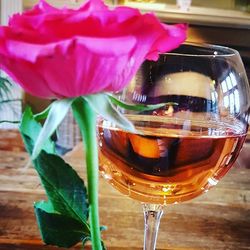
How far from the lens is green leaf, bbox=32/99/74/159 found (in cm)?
25

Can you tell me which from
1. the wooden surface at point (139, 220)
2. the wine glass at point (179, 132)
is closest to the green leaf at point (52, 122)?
the wine glass at point (179, 132)

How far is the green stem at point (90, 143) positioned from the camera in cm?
26

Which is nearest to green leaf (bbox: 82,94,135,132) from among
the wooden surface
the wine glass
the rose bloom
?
the rose bloom

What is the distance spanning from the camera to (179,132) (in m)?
0.45

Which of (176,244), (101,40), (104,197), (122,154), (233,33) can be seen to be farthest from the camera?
(233,33)

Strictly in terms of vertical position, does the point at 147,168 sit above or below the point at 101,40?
below

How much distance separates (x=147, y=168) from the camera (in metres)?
0.41

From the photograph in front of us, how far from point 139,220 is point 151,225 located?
0.73 ft

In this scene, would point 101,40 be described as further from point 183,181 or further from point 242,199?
point 242,199

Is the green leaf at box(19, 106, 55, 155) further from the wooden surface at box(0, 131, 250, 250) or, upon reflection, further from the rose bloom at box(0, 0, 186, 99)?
the wooden surface at box(0, 131, 250, 250)

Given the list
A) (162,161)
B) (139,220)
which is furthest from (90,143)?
(139,220)

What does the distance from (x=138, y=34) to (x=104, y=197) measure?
50 cm

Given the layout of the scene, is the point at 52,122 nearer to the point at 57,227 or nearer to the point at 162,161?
the point at 57,227

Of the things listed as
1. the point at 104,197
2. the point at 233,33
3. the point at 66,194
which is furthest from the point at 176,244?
the point at 233,33
